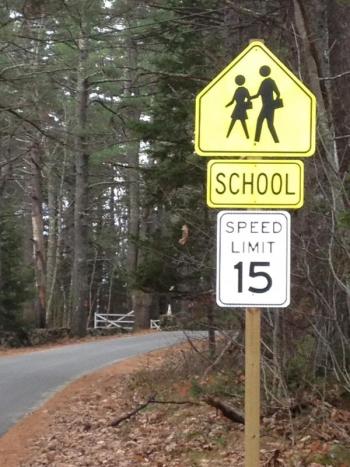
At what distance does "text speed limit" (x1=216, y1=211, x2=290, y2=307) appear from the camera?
14.0ft

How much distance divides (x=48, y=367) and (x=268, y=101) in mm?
15318

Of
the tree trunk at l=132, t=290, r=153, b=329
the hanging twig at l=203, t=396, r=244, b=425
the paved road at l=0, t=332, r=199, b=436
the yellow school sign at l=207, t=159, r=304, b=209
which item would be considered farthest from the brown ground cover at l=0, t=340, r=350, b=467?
the tree trunk at l=132, t=290, r=153, b=329

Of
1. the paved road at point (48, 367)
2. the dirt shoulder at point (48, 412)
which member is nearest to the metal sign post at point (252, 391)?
the dirt shoulder at point (48, 412)

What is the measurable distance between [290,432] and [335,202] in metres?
2.46

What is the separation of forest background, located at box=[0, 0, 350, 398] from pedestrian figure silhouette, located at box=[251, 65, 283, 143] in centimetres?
156

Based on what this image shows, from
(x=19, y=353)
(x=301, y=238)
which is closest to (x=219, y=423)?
(x=301, y=238)

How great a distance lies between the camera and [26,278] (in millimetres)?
32719

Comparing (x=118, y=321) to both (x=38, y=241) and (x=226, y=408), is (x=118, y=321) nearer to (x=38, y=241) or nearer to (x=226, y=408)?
(x=38, y=241)

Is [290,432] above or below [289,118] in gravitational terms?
below

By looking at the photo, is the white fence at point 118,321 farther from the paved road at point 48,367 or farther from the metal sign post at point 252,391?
the metal sign post at point 252,391

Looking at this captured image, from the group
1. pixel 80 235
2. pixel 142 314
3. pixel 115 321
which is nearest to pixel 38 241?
pixel 80 235

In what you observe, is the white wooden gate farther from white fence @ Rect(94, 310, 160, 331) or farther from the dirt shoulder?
the dirt shoulder

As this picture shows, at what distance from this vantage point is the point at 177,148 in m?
15.1

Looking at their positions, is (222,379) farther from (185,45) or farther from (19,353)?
(19,353)
